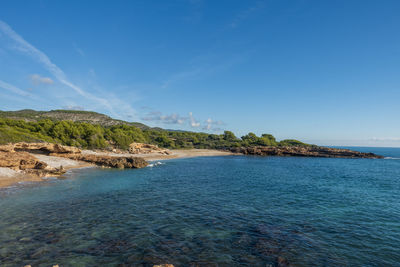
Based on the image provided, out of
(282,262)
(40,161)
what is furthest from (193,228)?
(40,161)

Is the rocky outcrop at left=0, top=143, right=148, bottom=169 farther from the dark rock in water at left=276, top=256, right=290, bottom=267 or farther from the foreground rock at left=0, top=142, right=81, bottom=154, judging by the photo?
the dark rock in water at left=276, top=256, right=290, bottom=267

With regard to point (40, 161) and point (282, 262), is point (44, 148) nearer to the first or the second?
point (40, 161)

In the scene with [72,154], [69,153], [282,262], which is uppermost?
[69,153]

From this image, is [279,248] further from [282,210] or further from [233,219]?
[282,210]

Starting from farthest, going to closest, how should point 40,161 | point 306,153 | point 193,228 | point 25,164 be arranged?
point 306,153
point 40,161
point 25,164
point 193,228

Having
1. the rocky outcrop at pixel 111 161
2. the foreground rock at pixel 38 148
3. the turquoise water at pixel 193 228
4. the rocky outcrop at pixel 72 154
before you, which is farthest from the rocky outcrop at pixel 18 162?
the rocky outcrop at pixel 111 161

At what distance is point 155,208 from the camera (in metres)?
18.7

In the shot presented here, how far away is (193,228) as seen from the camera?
14.4 meters

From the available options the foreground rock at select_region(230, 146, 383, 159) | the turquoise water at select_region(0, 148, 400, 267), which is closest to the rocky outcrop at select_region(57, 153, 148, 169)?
the turquoise water at select_region(0, 148, 400, 267)

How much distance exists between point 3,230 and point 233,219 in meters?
15.7

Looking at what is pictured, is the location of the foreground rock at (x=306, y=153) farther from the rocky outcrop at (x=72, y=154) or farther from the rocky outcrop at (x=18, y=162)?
the rocky outcrop at (x=18, y=162)

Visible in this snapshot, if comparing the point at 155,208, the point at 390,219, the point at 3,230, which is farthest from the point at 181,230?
the point at 390,219

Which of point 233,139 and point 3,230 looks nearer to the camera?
point 3,230

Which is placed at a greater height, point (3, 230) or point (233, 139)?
point (233, 139)
